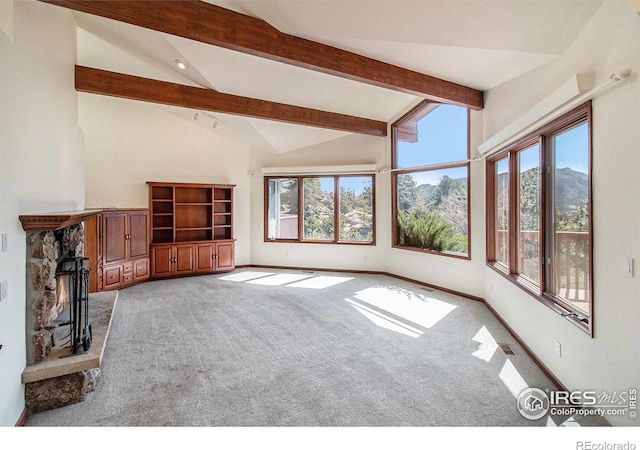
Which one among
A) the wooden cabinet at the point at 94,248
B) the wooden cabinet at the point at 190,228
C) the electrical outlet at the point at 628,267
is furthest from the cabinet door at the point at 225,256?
the electrical outlet at the point at 628,267

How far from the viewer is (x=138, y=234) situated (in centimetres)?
606

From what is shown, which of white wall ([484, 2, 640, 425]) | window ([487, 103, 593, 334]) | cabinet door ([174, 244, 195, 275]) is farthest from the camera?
cabinet door ([174, 244, 195, 275])

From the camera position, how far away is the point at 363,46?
11.0ft

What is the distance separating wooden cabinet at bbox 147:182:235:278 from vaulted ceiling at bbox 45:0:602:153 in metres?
2.58

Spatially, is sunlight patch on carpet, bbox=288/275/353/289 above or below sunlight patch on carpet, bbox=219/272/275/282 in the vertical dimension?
below

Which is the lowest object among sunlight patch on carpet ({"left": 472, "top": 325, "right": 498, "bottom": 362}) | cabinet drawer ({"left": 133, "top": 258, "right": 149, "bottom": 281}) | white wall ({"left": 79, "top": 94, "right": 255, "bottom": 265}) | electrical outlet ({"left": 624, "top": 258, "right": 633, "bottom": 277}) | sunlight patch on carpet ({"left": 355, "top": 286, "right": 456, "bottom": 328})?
sunlight patch on carpet ({"left": 472, "top": 325, "right": 498, "bottom": 362})

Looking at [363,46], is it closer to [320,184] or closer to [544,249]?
[544,249]

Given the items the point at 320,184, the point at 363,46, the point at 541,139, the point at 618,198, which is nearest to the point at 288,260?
the point at 320,184

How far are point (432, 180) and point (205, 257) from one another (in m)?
4.84

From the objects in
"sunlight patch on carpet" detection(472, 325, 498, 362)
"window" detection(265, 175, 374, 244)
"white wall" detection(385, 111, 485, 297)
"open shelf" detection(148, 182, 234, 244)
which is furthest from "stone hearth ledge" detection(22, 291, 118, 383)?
"window" detection(265, 175, 374, 244)

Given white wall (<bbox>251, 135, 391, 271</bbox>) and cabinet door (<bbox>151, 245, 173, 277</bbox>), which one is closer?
cabinet door (<bbox>151, 245, 173, 277</bbox>)

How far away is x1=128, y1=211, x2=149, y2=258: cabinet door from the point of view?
5908mm

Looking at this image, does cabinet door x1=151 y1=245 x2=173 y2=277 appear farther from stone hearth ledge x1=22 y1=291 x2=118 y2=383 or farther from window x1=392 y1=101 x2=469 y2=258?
window x1=392 y1=101 x2=469 y2=258
